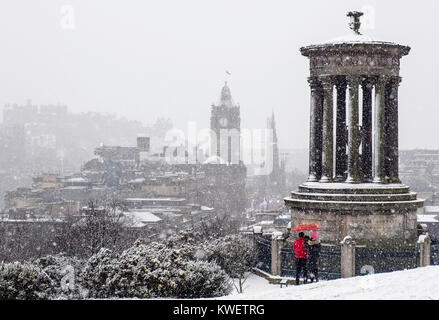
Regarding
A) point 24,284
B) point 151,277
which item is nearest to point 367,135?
point 151,277

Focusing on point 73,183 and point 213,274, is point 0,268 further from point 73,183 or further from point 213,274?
→ point 73,183

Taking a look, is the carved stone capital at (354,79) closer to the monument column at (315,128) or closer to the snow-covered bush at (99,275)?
the monument column at (315,128)

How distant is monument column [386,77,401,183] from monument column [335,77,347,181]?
155cm

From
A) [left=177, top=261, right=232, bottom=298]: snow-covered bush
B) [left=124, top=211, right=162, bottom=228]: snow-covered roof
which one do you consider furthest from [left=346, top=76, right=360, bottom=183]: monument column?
[left=124, top=211, right=162, bottom=228]: snow-covered roof

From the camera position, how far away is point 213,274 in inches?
688

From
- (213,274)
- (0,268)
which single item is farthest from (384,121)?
(0,268)

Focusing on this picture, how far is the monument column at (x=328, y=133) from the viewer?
25000 millimetres

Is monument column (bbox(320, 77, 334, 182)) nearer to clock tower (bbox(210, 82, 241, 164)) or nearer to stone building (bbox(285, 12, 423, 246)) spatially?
stone building (bbox(285, 12, 423, 246))

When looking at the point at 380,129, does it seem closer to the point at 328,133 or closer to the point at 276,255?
the point at 328,133

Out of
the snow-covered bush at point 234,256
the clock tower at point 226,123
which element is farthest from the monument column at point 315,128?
the clock tower at point 226,123

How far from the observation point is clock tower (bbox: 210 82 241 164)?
173500 millimetres

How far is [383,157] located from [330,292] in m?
14.1

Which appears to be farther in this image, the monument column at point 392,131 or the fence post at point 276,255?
the monument column at point 392,131

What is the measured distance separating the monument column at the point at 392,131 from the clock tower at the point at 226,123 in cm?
14357
